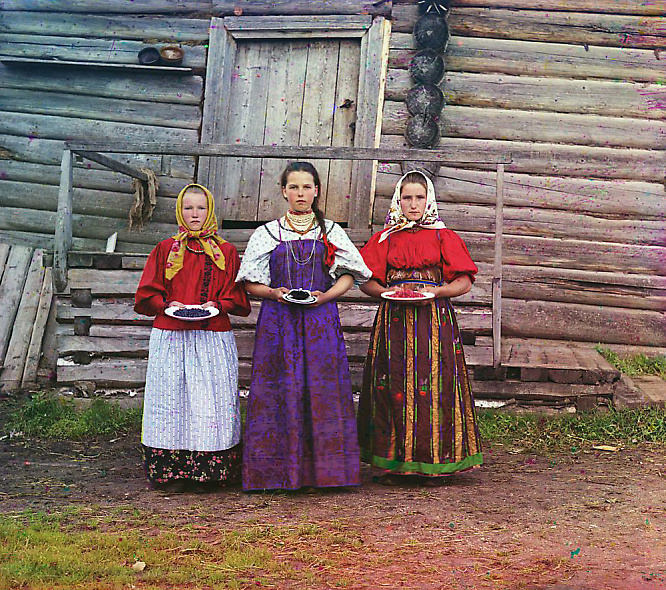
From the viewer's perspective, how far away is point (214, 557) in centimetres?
320

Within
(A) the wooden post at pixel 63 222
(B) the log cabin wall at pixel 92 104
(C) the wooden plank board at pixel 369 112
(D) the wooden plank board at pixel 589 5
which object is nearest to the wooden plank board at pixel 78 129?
(B) the log cabin wall at pixel 92 104

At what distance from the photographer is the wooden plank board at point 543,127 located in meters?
7.13

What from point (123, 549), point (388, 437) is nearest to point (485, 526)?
point (388, 437)

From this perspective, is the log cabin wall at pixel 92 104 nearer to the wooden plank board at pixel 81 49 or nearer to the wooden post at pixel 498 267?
the wooden plank board at pixel 81 49

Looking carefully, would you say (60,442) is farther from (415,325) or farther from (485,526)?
(485,526)

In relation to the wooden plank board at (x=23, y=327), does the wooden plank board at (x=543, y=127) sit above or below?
above

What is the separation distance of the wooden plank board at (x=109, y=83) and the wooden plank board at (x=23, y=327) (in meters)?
1.67

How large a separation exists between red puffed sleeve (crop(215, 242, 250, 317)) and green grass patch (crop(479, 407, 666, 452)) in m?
2.13

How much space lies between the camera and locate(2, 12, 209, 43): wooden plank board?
24.7ft

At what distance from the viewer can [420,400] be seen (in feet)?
14.3

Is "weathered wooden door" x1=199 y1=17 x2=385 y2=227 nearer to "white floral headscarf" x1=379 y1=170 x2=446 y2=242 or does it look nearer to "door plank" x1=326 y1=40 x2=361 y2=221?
"door plank" x1=326 y1=40 x2=361 y2=221

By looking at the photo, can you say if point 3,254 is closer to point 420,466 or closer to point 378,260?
point 378,260

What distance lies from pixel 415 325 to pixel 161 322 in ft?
4.73

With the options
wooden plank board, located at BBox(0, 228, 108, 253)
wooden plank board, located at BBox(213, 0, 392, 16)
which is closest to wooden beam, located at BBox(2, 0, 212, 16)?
wooden plank board, located at BBox(213, 0, 392, 16)
